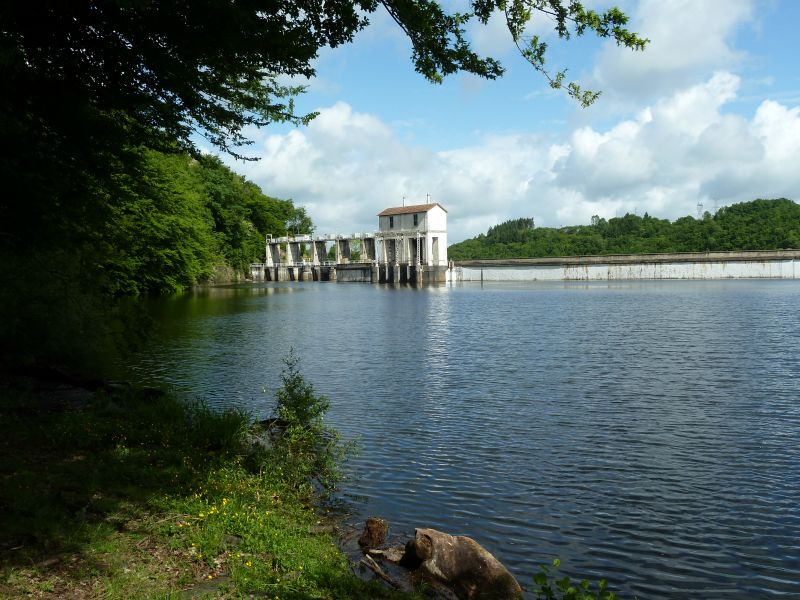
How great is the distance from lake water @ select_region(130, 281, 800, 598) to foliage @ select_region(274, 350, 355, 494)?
0.53 metres

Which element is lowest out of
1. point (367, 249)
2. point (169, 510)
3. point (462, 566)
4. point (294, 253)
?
point (462, 566)

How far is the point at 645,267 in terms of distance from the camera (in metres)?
111

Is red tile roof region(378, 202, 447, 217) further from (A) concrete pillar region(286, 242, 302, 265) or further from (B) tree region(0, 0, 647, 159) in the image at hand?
(B) tree region(0, 0, 647, 159)

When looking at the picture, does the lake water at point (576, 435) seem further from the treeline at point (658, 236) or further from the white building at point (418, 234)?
the treeline at point (658, 236)

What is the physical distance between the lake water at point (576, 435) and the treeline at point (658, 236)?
11096 cm

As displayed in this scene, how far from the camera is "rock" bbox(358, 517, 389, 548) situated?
8.39 meters

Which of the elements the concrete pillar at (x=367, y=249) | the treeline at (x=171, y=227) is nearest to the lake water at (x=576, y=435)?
the treeline at (x=171, y=227)

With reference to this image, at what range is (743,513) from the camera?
374 inches

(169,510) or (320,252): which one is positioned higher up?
(320,252)

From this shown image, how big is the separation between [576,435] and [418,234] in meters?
96.4

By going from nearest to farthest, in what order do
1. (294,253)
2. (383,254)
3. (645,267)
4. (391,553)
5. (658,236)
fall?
(391,553)
(645,267)
(383,254)
(294,253)
(658,236)

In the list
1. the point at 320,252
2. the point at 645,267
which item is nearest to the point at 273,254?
the point at 320,252

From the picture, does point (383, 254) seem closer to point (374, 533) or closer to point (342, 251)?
point (342, 251)

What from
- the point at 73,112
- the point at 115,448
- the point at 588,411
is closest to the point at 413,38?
the point at 73,112
